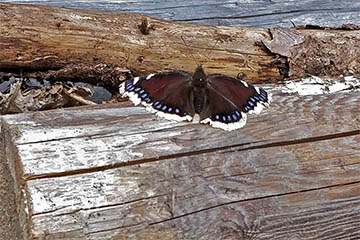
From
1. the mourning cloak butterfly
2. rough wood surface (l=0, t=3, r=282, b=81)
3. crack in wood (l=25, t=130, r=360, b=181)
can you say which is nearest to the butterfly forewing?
the mourning cloak butterfly

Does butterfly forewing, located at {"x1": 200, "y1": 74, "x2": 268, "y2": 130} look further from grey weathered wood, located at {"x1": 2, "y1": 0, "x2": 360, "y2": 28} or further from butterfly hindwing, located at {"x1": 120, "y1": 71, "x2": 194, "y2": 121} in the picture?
grey weathered wood, located at {"x1": 2, "y1": 0, "x2": 360, "y2": 28}

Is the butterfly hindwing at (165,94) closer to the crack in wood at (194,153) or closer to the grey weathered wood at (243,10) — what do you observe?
the crack in wood at (194,153)

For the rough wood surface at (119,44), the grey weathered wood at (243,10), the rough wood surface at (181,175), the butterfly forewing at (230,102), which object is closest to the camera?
the rough wood surface at (181,175)

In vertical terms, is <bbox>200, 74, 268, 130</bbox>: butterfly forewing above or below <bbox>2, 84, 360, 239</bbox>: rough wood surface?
above

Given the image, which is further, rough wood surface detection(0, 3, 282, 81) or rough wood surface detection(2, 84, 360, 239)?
rough wood surface detection(0, 3, 282, 81)

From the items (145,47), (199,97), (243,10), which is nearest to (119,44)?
(145,47)

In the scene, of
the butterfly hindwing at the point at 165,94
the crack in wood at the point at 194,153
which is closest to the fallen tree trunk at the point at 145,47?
the butterfly hindwing at the point at 165,94
